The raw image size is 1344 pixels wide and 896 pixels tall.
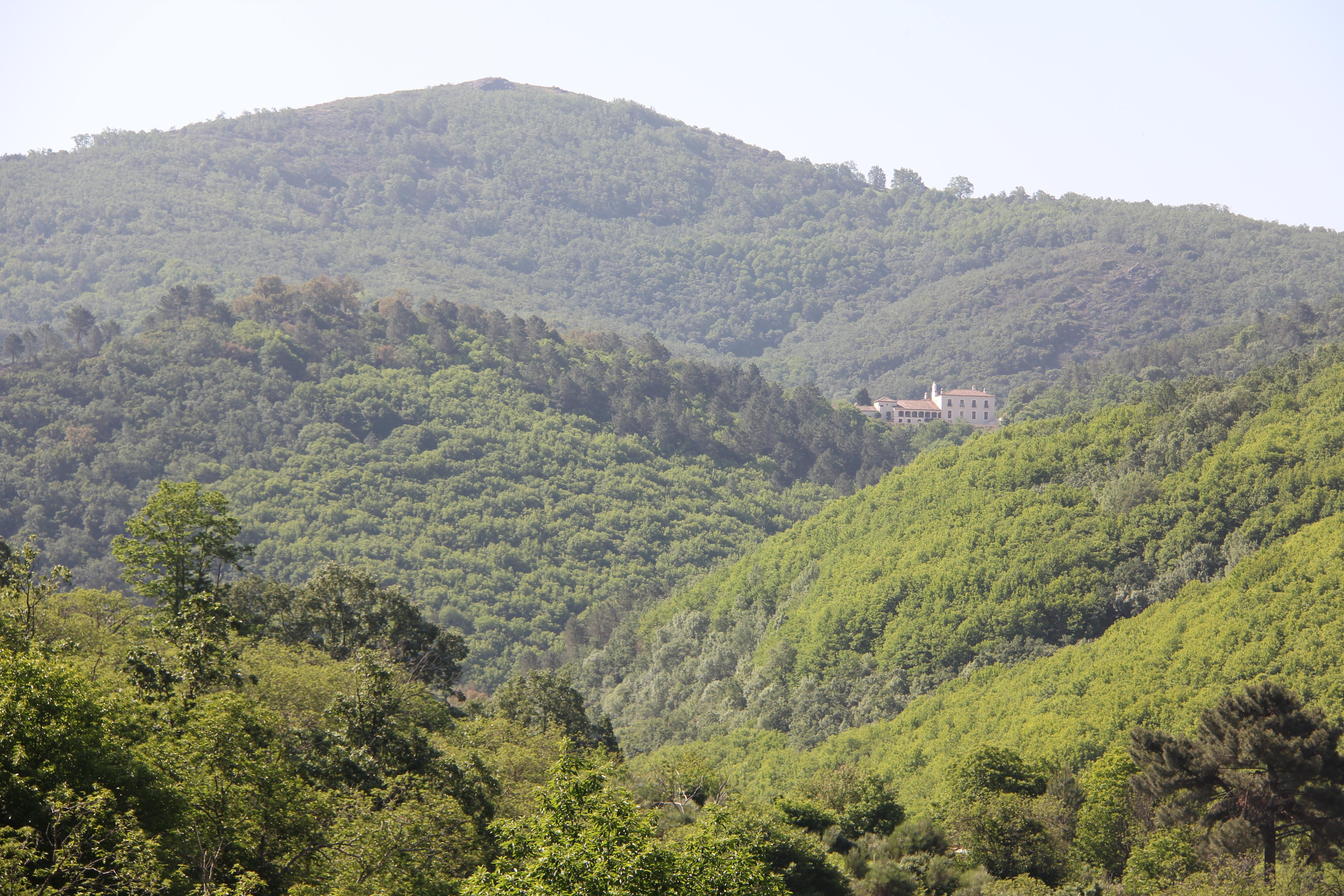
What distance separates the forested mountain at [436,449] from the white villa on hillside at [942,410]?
9.53 m

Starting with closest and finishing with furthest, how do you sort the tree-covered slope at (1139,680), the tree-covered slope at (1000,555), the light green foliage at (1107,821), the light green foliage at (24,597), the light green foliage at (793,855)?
1. the light green foliage at (24,597)
2. the light green foliage at (793,855)
3. the light green foliage at (1107,821)
4. the tree-covered slope at (1139,680)
5. the tree-covered slope at (1000,555)

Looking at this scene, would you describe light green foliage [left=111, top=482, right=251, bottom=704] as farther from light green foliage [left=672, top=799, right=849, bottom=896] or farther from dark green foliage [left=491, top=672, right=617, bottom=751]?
light green foliage [left=672, top=799, right=849, bottom=896]

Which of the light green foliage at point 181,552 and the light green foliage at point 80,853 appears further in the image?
the light green foliage at point 181,552

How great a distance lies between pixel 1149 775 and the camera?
3225cm

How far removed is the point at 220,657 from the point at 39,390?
98926 mm

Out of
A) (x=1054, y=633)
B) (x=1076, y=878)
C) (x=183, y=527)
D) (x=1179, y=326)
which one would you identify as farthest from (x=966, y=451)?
(x=1179, y=326)

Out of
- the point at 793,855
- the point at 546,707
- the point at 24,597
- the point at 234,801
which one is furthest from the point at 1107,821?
the point at 24,597

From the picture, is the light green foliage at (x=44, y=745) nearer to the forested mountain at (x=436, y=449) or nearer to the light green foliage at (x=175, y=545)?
the light green foliage at (x=175, y=545)

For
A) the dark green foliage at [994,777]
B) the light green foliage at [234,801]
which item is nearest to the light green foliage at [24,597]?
the light green foliage at [234,801]

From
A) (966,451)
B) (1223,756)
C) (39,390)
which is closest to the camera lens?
(1223,756)

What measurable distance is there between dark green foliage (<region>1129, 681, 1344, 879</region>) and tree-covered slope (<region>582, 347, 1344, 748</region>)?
2447 centimetres

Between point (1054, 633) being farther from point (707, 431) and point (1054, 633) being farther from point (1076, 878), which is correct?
point (707, 431)

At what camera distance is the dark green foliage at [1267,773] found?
1168 inches

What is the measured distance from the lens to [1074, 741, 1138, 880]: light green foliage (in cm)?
3403
